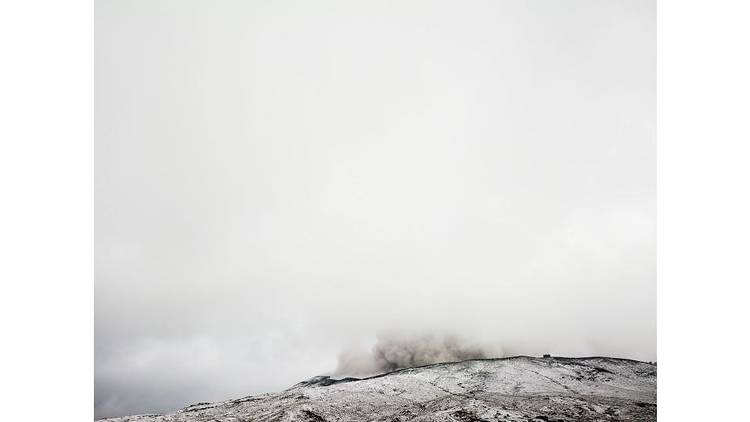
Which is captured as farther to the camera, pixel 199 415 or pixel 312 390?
pixel 312 390

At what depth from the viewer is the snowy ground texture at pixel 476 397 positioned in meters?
6.54

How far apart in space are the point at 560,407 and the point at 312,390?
5.26 metres

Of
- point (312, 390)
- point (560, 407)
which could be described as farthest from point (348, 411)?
point (560, 407)

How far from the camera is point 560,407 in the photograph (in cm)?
663

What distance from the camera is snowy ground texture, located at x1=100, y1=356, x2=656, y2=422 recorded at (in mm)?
6539

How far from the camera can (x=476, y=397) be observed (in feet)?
24.3
